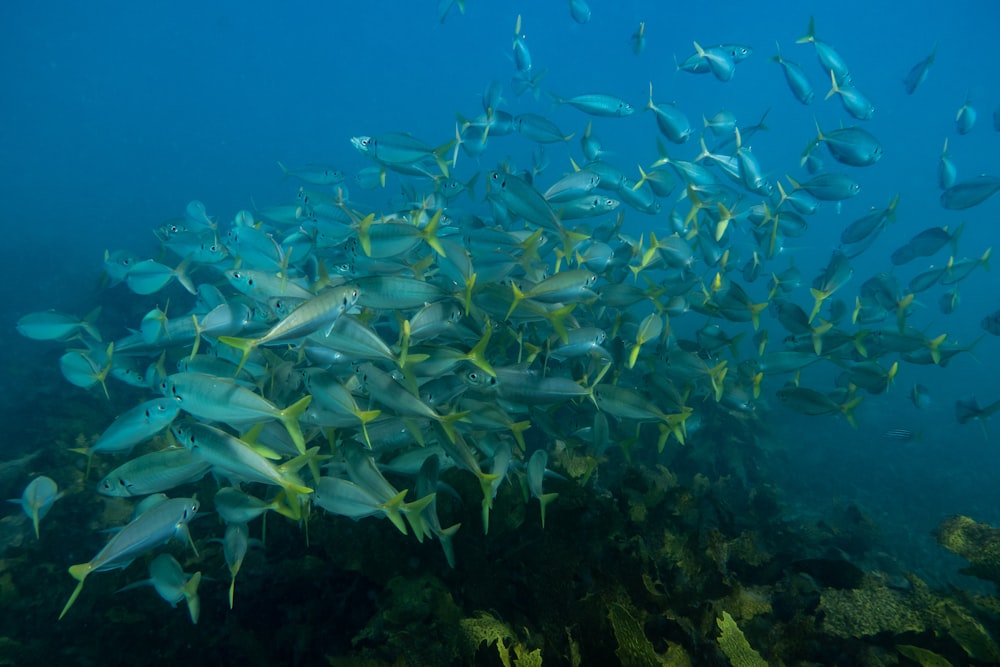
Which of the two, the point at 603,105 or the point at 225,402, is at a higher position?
the point at 603,105

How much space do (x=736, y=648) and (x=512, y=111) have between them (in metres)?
93.8

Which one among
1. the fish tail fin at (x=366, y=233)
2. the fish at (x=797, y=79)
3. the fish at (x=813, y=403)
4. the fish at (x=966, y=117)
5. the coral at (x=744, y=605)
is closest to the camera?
the coral at (x=744, y=605)

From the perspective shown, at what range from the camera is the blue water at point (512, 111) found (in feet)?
43.3

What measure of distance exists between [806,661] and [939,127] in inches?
6545

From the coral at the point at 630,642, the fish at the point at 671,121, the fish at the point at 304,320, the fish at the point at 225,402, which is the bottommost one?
the coral at the point at 630,642

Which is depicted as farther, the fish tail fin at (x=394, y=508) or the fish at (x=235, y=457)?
the fish tail fin at (x=394, y=508)

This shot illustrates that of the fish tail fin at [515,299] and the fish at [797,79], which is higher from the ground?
the fish at [797,79]

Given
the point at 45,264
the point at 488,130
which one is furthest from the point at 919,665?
the point at 45,264

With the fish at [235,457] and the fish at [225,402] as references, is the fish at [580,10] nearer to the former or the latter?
the fish at [225,402]

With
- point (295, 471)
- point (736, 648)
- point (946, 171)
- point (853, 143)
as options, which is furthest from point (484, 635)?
point (946, 171)

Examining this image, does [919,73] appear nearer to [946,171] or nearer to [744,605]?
[946,171]

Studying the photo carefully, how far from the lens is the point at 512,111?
8538cm

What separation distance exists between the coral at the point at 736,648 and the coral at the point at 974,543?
5.64 ft

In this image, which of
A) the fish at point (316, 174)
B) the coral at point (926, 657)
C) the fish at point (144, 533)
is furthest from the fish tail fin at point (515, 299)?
the fish at point (316, 174)
